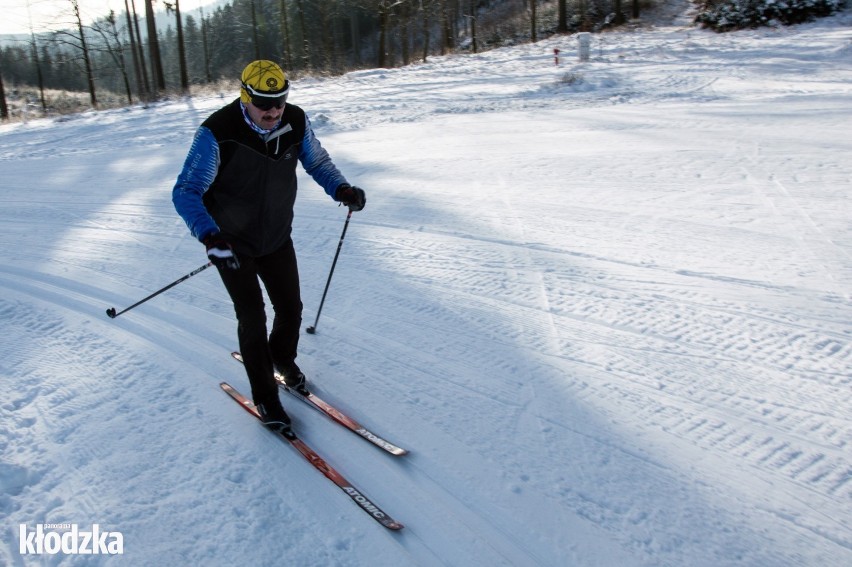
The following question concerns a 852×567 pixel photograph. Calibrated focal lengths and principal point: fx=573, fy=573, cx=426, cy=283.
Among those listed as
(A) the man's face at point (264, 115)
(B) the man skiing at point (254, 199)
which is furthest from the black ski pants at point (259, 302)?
(A) the man's face at point (264, 115)

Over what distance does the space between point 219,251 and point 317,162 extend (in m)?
1.07

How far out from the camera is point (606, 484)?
288 centimetres

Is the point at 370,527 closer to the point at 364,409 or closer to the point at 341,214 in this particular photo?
the point at 364,409

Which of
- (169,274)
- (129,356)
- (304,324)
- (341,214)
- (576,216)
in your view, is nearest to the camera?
(129,356)

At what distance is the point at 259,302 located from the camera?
3.33m

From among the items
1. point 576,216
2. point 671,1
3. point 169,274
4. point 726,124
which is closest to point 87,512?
point 169,274

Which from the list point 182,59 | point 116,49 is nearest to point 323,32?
point 116,49

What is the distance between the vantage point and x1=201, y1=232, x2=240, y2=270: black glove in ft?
9.43

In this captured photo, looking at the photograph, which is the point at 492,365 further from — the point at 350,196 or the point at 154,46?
the point at 154,46

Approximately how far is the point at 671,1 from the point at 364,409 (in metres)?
33.6

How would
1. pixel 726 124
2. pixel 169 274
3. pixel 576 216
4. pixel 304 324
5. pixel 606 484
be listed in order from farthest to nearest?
pixel 726 124
pixel 576 216
pixel 169 274
pixel 304 324
pixel 606 484

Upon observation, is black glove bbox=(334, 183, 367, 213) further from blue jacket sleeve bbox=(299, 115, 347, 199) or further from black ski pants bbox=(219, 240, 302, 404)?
black ski pants bbox=(219, 240, 302, 404)

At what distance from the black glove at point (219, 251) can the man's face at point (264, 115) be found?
647mm

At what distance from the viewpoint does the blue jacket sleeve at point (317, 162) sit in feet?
11.6
